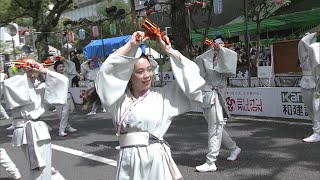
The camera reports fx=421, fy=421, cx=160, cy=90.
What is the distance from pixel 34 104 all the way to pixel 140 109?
6.85ft

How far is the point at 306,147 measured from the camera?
6.60m

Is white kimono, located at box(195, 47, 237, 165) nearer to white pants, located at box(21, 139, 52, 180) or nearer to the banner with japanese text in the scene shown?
white pants, located at box(21, 139, 52, 180)

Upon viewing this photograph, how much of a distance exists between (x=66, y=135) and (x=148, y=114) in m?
7.14

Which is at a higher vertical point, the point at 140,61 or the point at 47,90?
the point at 140,61

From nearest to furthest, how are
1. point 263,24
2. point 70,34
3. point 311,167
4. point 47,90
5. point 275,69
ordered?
point 47,90
point 311,167
point 275,69
point 263,24
point 70,34

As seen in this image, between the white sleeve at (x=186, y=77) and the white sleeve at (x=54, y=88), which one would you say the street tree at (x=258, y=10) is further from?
the white sleeve at (x=186, y=77)

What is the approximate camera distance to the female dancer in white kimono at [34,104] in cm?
439

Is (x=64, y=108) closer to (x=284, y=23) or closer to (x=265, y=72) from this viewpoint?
(x=265, y=72)

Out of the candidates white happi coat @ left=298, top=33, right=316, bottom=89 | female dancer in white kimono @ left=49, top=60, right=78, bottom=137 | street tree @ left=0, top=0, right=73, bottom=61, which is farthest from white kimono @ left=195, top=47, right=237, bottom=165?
street tree @ left=0, top=0, right=73, bottom=61

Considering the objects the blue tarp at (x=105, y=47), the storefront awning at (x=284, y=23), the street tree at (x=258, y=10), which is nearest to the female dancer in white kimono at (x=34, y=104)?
the street tree at (x=258, y=10)

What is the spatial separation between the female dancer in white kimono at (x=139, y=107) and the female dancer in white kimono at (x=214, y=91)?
8.73 ft

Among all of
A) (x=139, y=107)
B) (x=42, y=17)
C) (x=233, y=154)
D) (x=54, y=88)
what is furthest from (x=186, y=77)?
(x=42, y=17)

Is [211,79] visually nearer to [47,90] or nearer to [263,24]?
[47,90]

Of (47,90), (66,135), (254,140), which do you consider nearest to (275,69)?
(254,140)
